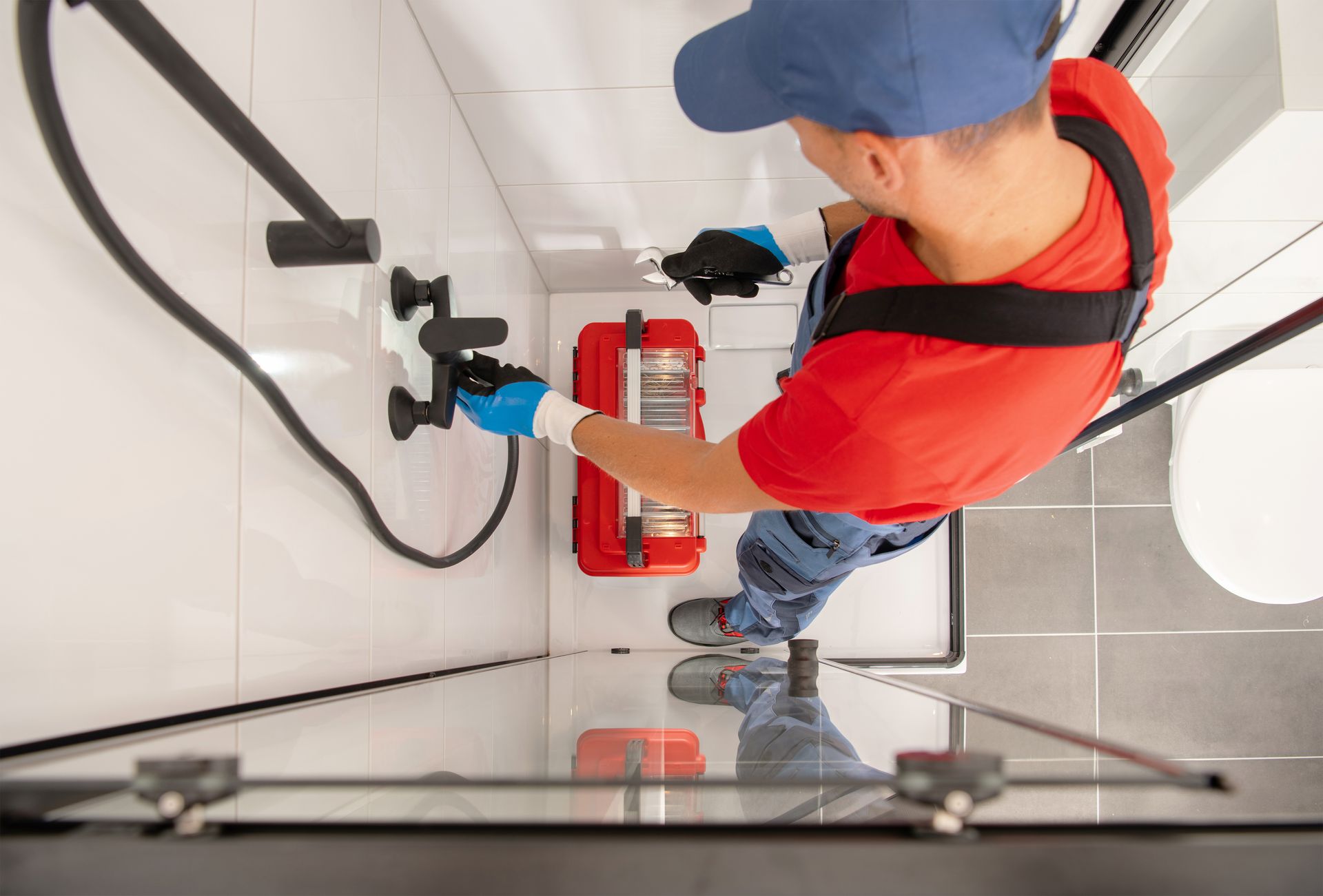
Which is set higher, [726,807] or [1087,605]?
[726,807]

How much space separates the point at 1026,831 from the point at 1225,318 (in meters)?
1.88

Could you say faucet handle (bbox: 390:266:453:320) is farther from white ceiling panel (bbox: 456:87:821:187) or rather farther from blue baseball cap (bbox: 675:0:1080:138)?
blue baseball cap (bbox: 675:0:1080:138)

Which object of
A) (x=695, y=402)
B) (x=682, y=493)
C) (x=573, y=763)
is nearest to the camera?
(x=573, y=763)

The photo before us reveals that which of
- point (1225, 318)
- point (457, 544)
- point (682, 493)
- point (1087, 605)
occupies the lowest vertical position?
point (1087, 605)

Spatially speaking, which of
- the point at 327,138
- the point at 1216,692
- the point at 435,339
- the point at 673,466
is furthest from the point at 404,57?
the point at 1216,692

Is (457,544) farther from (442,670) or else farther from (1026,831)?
(1026,831)

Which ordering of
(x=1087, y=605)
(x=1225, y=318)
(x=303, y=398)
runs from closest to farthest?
(x=303, y=398), (x=1225, y=318), (x=1087, y=605)

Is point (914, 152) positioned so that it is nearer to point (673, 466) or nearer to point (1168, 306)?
point (673, 466)

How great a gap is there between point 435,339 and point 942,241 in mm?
739

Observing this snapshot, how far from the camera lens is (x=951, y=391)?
827 millimetres

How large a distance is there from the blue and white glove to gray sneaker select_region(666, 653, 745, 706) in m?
0.44

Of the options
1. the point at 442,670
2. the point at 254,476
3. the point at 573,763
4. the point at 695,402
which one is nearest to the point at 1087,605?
the point at 695,402

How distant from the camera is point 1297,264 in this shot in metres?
1.52

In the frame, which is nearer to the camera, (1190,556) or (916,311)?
(916,311)
